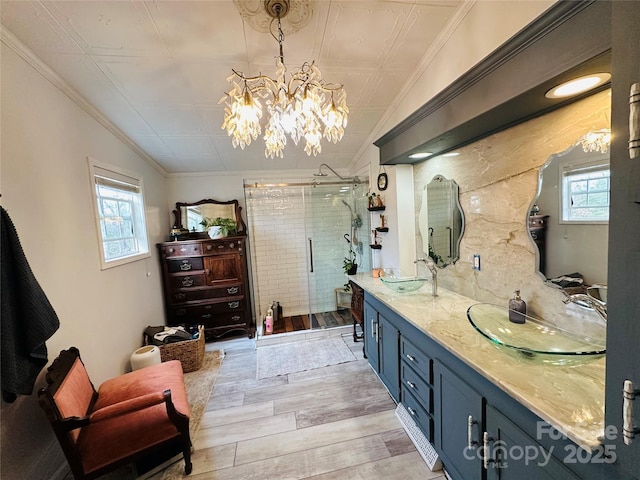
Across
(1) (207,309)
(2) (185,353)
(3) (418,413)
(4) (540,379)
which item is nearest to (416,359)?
(3) (418,413)

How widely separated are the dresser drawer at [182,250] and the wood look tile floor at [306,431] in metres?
1.59

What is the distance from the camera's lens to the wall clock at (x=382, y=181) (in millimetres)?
2990

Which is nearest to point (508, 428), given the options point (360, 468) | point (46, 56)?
point (360, 468)

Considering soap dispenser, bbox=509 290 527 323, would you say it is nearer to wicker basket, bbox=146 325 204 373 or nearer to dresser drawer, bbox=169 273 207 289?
wicker basket, bbox=146 325 204 373

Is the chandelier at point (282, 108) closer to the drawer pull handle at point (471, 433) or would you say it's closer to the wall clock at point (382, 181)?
the wall clock at point (382, 181)

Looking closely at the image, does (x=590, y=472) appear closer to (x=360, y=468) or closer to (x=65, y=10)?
(x=360, y=468)

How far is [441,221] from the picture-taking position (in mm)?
2348

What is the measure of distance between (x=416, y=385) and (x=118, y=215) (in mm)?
3172

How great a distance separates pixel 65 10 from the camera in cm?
143

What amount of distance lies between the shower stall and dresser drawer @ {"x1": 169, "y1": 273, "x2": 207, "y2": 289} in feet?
2.80

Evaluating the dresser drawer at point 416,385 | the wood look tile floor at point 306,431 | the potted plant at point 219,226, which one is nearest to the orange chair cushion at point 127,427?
the wood look tile floor at point 306,431

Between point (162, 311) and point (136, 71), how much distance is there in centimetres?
274

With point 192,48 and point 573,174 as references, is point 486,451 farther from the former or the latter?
point 192,48

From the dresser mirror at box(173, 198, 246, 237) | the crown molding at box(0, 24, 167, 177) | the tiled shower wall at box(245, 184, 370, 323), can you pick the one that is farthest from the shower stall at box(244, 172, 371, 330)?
the crown molding at box(0, 24, 167, 177)
